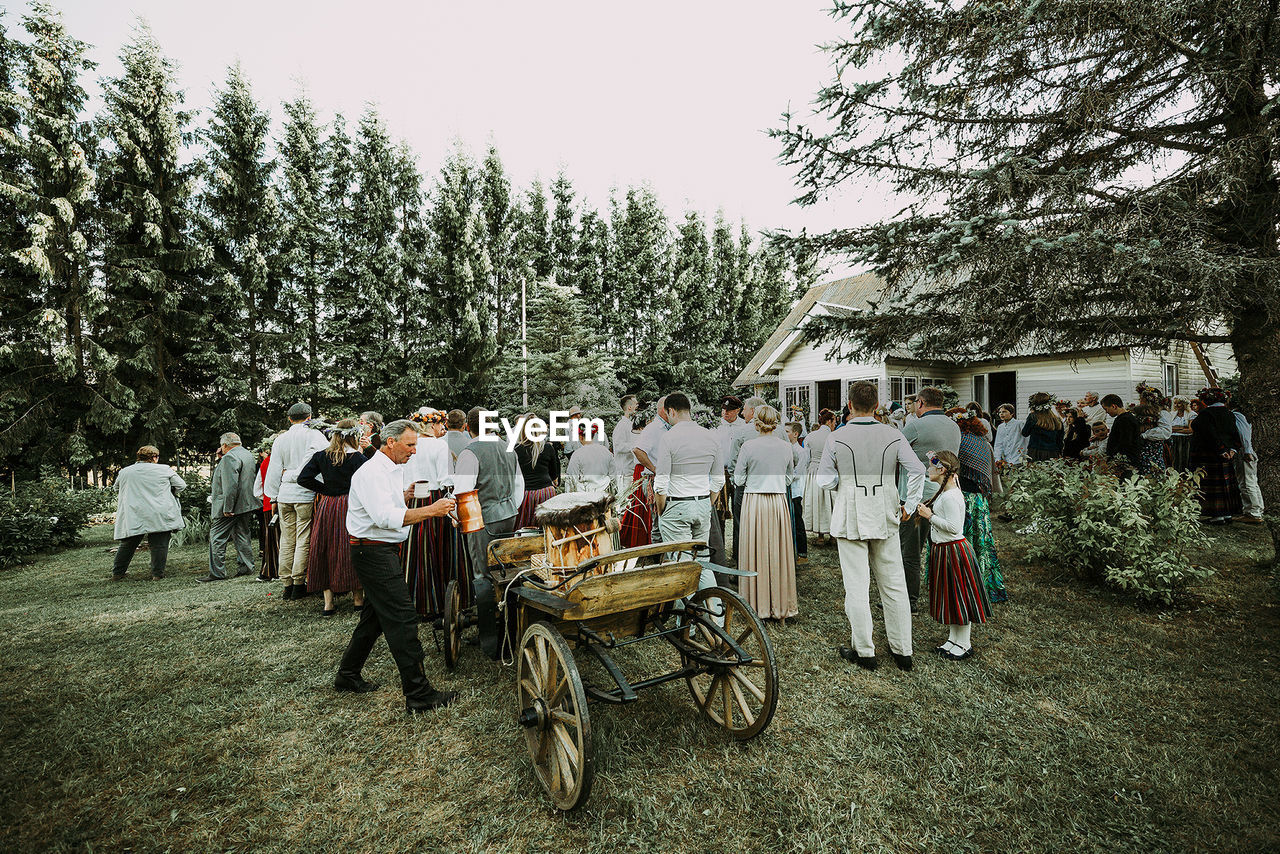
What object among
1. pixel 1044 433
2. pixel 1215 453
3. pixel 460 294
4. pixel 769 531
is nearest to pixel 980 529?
pixel 769 531

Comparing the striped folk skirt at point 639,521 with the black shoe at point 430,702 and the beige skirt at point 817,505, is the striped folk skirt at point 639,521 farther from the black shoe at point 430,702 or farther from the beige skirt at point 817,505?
the beige skirt at point 817,505

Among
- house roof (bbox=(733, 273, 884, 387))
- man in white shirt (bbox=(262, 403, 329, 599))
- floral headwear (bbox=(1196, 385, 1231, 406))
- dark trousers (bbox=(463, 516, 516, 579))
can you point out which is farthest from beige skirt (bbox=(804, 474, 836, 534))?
house roof (bbox=(733, 273, 884, 387))

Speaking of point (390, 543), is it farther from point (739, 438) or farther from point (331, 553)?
point (739, 438)

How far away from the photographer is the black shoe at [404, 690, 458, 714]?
12.5 ft

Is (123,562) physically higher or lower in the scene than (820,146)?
lower

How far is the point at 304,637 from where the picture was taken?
208 inches

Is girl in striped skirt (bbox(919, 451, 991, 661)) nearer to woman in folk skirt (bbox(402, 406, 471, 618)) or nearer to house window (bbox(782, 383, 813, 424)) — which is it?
woman in folk skirt (bbox(402, 406, 471, 618))

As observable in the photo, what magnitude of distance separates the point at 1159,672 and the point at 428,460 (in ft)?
20.4

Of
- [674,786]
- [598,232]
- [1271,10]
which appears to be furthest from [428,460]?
[598,232]

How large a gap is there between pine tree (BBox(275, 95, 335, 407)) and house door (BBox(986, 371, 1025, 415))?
69.0ft

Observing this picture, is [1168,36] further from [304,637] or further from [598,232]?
[598,232]

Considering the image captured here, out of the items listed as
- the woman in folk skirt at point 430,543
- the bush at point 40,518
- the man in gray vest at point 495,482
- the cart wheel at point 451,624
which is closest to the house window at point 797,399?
the man in gray vest at point 495,482

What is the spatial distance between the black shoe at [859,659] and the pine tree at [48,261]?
18896 millimetres

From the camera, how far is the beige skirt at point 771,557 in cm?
531
